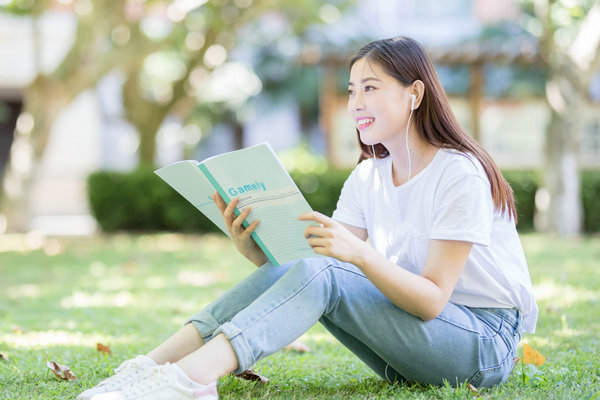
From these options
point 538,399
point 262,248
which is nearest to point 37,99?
point 262,248

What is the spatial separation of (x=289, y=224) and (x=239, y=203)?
211 millimetres

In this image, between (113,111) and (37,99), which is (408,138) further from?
(113,111)

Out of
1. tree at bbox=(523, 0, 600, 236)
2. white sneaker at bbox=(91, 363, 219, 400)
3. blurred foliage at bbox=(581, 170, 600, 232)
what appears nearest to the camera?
white sneaker at bbox=(91, 363, 219, 400)

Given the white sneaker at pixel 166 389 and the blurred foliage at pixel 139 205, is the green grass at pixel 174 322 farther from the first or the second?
the blurred foliage at pixel 139 205

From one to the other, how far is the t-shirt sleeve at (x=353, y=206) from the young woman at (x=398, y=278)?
2.3 inches

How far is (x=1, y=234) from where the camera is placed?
9594mm

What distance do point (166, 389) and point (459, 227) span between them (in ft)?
3.22

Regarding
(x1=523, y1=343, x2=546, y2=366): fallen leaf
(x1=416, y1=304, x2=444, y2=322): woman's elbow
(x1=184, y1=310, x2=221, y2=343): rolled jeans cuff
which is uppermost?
(x1=416, y1=304, x2=444, y2=322): woman's elbow

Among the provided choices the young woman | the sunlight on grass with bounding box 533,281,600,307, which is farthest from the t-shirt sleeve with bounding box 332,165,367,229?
the sunlight on grass with bounding box 533,281,600,307

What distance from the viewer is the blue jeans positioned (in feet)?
7.07

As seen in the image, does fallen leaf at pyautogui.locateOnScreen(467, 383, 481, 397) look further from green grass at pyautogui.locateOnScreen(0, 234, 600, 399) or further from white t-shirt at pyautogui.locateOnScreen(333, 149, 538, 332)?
white t-shirt at pyautogui.locateOnScreen(333, 149, 538, 332)

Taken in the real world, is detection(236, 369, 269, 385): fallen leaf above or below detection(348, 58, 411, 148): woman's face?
below

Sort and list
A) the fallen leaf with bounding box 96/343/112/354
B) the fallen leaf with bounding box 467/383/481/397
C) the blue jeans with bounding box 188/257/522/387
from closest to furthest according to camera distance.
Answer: the blue jeans with bounding box 188/257/522/387, the fallen leaf with bounding box 467/383/481/397, the fallen leaf with bounding box 96/343/112/354

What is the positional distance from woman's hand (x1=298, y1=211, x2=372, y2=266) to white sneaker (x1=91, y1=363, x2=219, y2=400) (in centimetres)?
51
